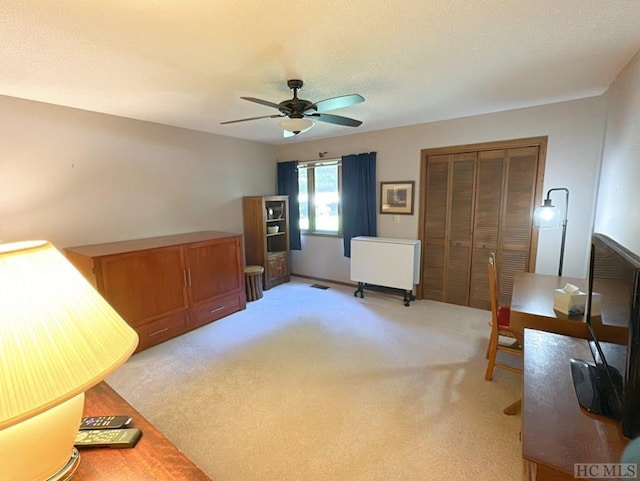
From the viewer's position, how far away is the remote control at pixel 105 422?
1046 mm

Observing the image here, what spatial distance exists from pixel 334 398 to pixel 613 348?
1.71m

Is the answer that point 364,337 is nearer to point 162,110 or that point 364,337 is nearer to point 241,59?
point 241,59

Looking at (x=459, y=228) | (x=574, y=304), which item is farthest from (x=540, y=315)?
(x=459, y=228)

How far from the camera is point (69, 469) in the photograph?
822 millimetres

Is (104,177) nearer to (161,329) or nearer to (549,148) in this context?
(161,329)

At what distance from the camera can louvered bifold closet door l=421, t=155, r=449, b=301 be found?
400 centimetres

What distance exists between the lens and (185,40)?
182 centimetres

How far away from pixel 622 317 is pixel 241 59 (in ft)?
8.06

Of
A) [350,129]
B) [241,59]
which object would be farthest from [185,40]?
[350,129]

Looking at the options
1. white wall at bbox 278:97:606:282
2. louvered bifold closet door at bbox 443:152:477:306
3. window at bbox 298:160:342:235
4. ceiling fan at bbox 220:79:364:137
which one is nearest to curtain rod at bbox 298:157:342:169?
window at bbox 298:160:342:235

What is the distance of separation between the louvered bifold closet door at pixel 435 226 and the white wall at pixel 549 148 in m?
0.17

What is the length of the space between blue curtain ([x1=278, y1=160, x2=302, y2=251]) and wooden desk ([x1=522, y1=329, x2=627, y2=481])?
4.30 meters

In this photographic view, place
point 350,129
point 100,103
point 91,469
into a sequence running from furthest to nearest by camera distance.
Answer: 1. point 350,129
2. point 100,103
3. point 91,469

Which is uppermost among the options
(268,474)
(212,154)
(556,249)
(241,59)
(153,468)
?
(241,59)
